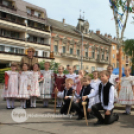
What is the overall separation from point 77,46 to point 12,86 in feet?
139

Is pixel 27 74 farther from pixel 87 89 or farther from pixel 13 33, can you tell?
pixel 13 33

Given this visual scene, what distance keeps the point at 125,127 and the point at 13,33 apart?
3502 cm

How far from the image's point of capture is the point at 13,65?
9016mm

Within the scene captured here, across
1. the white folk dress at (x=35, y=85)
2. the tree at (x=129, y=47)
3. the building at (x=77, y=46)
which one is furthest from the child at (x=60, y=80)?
the tree at (x=129, y=47)

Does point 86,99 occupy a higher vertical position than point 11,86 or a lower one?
lower

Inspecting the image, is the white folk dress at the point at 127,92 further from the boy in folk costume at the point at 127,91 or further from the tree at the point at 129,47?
the tree at the point at 129,47

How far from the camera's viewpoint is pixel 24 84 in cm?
888

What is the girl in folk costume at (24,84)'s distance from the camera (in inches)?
345

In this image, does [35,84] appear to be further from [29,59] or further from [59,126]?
[59,126]

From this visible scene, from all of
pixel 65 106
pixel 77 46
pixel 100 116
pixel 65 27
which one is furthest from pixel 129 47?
pixel 100 116

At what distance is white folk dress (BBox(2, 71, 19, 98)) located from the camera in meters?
8.73

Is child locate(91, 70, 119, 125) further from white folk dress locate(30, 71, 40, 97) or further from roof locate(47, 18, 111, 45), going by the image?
roof locate(47, 18, 111, 45)

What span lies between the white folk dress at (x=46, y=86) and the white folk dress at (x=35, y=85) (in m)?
0.28

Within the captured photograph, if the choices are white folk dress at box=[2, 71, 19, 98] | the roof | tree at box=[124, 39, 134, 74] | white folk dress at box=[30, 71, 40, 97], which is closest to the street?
white folk dress at box=[2, 71, 19, 98]
